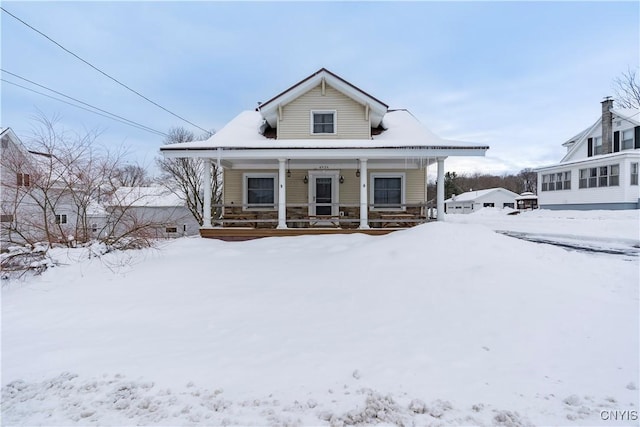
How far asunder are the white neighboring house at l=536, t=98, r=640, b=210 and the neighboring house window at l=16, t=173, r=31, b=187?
29449 millimetres

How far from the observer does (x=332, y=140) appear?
12727 mm

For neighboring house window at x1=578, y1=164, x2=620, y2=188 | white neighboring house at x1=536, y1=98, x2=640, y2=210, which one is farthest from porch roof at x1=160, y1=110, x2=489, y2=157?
neighboring house window at x1=578, y1=164, x2=620, y2=188

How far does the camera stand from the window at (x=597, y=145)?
25.8 metres

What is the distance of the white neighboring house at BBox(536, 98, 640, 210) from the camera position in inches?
822

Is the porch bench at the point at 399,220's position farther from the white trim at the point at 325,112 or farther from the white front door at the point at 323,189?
the white trim at the point at 325,112

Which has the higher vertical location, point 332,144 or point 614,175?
point 332,144

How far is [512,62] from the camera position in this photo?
17188 mm

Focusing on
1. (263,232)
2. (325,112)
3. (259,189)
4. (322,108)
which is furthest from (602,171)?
(263,232)

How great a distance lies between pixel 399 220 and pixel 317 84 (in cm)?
638

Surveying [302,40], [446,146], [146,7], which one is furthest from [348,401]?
[302,40]

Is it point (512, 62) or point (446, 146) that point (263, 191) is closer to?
point (446, 146)

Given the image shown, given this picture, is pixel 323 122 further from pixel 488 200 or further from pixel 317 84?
pixel 488 200

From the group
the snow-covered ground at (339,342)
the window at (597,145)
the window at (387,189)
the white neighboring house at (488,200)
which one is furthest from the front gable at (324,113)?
the white neighboring house at (488,200)

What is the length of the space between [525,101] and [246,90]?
2052 centimetres
